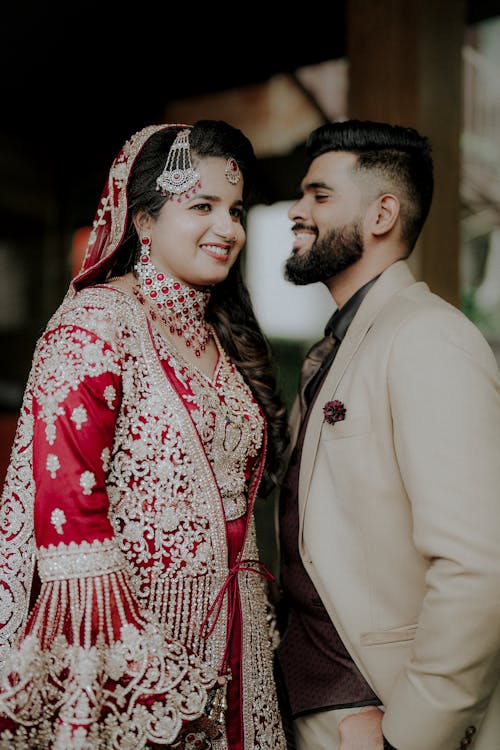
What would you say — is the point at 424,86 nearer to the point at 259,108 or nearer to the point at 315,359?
the point at 315,359

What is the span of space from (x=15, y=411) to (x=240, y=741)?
5.53m

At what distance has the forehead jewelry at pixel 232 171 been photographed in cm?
188

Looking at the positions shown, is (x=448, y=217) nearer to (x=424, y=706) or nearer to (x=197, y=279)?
(x=197, y=279)

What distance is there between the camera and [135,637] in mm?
1488

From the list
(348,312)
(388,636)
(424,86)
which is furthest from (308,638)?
(424,86)

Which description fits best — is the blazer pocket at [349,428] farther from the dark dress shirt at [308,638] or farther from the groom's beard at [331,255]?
the groom's beard at [331,255]

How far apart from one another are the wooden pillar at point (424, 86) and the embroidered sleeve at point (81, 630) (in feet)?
7.53

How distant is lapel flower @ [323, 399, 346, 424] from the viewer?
1770 millimetres

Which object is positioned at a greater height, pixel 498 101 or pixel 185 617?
pixel 498 101

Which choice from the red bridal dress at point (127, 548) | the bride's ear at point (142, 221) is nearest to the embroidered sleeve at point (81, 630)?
the red bridal dress at point (127, 548)

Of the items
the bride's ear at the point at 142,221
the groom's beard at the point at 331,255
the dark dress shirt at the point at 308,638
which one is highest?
the bride's ear at the point at 142,221

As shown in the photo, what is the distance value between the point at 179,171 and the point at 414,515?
38.2 inches

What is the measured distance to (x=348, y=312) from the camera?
6.83 ft

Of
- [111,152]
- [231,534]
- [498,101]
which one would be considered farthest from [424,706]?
[111,152]
